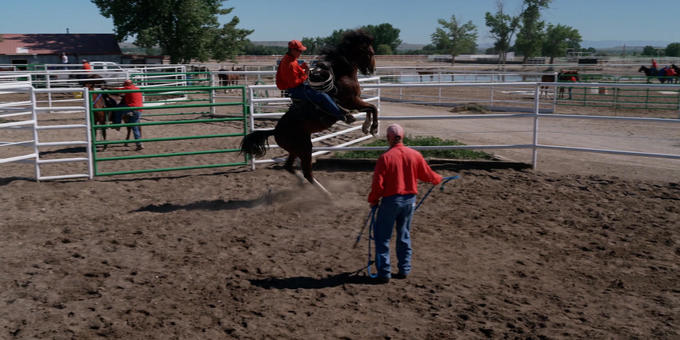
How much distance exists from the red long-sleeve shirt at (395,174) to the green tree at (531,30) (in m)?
51.2

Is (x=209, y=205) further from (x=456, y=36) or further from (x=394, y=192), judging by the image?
(x=456, y=36)

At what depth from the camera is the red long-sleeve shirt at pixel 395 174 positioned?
4.53 metres

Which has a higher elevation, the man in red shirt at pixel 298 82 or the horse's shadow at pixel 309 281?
the man in red shirt at pixel 298 82

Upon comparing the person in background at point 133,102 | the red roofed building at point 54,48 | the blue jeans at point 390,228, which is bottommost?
the blue jeans at point 390,228

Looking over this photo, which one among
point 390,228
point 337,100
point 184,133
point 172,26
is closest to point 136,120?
point 184,133

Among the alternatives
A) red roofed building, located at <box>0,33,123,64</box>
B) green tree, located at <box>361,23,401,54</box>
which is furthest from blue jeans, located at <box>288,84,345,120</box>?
green tree, located at <box>361,23,401,54</box>

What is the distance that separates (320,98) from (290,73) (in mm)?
505

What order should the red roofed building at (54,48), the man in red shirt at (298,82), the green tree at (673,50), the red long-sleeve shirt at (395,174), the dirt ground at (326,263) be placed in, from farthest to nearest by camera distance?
the green tree at (673,50) < the red roofed building at (54,48) < the man in red shirt at (298,82) < the red long-sleeve shirt at (395,174) < the dirt ground at (326,263)

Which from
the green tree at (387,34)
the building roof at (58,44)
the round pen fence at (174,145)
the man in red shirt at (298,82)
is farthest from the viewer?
the green tree at (387,34)

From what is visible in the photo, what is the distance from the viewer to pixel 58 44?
41.3 metres

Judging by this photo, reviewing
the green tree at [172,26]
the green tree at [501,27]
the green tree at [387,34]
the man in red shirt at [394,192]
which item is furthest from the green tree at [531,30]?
the man in red shirt at [394,192]

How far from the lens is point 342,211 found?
22.5ft

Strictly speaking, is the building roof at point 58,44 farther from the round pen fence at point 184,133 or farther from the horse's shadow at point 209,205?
the horse's shadow at point 209,205

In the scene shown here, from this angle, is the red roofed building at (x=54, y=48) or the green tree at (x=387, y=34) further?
the green tree at (x=387, y=34)
